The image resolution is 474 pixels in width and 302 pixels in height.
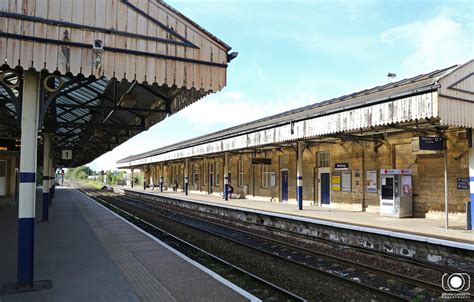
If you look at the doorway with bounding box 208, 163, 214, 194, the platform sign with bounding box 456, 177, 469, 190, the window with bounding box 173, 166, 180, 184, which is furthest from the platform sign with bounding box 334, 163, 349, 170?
the window with bounding box 173, 166, 180, 184

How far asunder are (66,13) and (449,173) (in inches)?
514

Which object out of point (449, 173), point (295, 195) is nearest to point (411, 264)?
point (449, 173)

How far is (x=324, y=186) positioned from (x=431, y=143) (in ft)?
28.2

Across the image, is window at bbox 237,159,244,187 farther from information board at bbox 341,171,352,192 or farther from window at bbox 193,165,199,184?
information board at bbox 341,171,352,192

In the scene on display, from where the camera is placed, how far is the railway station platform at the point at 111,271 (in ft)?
17.8

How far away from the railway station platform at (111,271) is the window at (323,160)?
11.2 meters

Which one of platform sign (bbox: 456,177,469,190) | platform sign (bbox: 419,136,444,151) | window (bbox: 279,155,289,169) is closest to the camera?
platform sign (bbox: 419,136,444,151)

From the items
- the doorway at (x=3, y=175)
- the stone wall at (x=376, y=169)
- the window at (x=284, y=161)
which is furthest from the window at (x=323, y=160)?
the doorway at (x=3, y=175)

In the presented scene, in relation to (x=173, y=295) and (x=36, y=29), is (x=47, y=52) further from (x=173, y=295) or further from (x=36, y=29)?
(x=173, y=295)

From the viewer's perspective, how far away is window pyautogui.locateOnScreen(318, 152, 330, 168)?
19406 millimetres

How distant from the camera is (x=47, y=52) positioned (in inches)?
217

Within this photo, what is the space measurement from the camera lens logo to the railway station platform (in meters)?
4.42

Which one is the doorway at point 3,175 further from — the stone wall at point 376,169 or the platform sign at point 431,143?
the platform sign at point 431,143

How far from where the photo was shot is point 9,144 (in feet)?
47.3
